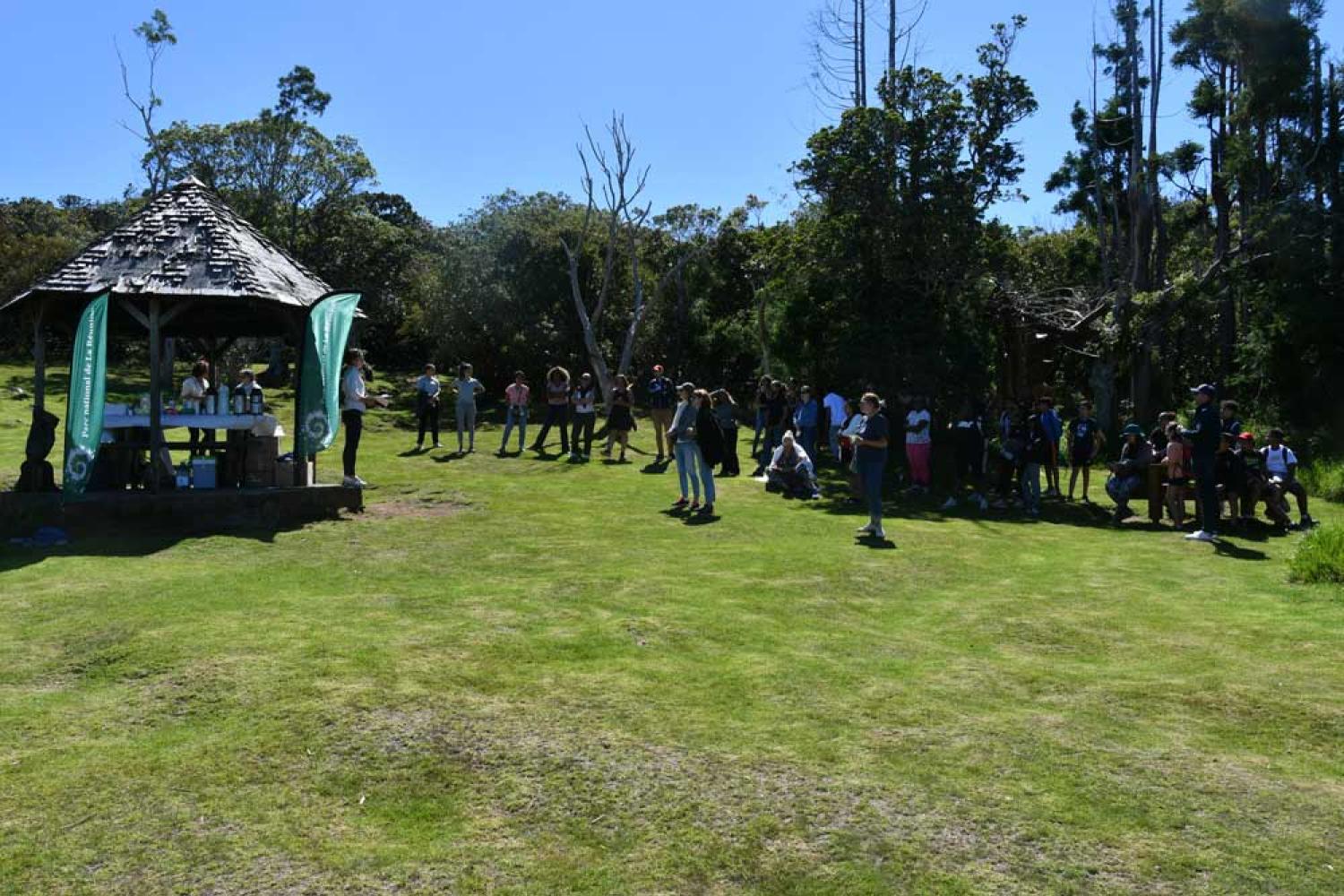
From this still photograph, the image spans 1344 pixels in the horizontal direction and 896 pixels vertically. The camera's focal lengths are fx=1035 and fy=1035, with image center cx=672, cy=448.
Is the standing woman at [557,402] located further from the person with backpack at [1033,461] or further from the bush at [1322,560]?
the bush at [1322,560]

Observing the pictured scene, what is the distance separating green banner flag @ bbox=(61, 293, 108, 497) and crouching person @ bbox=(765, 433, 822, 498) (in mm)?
9377

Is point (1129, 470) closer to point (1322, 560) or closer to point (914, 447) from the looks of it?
point (914, 447)

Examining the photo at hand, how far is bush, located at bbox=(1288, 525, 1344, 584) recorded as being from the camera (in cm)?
992

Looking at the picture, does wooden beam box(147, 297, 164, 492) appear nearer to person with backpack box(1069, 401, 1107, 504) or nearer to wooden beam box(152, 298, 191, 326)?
wooden beam box(152, 298, 191, 326)

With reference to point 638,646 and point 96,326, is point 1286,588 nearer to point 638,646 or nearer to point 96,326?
point 638,646

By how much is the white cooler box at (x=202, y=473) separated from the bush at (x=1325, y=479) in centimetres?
1719

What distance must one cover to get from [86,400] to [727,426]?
31.6 ft

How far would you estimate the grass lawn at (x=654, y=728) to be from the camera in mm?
4410

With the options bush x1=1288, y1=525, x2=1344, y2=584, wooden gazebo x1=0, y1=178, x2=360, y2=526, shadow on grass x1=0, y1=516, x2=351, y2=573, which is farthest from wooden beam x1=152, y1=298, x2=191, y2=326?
bush x1=1288, y1=525, x2=1344, y2=584

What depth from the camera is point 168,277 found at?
12.3m

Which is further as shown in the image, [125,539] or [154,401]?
[154,401]

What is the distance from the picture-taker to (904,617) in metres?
8.64

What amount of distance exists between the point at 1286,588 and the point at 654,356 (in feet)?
90.4

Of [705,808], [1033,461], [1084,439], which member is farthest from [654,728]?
[1084,439]
